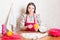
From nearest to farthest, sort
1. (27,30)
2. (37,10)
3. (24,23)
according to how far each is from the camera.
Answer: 1. (27,30)
2. (24,23)
3. (37,10)

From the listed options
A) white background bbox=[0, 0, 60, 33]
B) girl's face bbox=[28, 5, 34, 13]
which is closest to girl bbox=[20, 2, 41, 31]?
girl's face bbox=[28, 5, 34, 13]

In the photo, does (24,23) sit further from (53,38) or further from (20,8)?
(53,38)

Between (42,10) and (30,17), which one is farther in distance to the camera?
(42,10)

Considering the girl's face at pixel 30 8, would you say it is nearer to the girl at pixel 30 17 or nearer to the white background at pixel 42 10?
the girl at pixel 30 17

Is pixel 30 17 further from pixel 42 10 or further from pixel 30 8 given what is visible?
pixel 42 10

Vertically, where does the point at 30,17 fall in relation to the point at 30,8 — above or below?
below

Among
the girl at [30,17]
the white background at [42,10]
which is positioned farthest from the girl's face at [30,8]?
the white background at [42,10]

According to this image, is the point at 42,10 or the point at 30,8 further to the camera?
the point at 42,10

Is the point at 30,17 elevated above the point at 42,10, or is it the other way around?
the point at 42,10

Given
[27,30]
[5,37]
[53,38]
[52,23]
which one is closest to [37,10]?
[52,23]

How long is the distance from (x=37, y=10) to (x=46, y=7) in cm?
15

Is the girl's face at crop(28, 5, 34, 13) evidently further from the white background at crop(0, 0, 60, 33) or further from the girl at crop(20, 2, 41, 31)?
the white background at crop(0, 0, 60, 33)

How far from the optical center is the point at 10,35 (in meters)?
1.71

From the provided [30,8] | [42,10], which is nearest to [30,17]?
[30,8]
